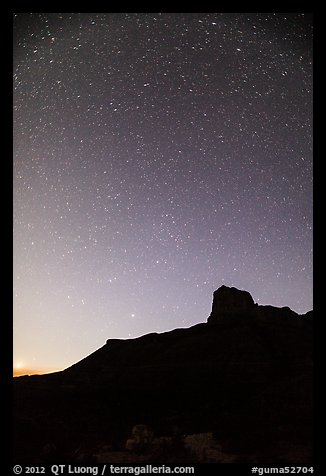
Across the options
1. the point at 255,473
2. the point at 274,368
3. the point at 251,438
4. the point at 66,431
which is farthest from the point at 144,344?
the point at 255,473

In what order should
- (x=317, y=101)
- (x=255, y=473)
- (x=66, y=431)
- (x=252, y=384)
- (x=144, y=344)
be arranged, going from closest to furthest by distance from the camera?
(x=255, y=473) → (x=317, y=101) → (x=66, y=431) → (x=252, y=384) → (x=144, y=344)

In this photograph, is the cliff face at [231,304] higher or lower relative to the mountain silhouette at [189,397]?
higher

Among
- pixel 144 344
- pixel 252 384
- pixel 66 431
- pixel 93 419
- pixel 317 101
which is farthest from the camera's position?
pixel 144 344

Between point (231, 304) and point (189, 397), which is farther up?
point (231, 304)

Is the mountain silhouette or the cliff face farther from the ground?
the cliff face

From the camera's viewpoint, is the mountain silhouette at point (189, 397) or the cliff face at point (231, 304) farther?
the cliff face at point (231, 304)

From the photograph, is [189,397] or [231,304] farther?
[231,304]

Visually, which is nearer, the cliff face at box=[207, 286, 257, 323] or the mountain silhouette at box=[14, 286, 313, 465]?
the mountain silhouette at box=[14, 286, 313, 465]
